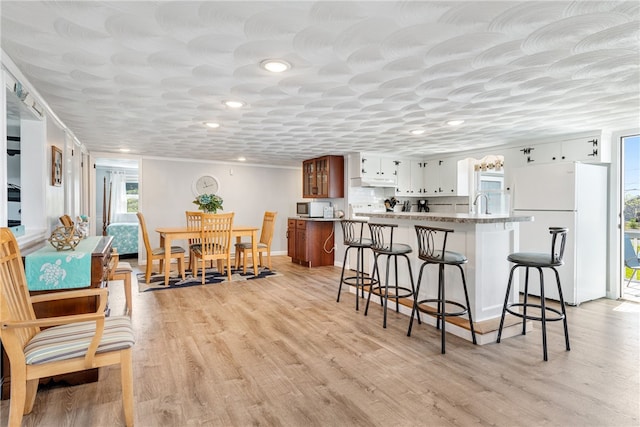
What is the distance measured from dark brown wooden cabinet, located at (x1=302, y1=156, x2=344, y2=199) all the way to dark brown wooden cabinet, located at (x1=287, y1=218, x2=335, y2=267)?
1.93ft

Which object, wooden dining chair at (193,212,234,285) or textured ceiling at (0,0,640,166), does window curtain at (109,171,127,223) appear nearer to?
wooden dining chair at (193,212,234,285)

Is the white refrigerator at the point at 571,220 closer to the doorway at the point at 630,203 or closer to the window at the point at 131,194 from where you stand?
the doorway at the point at 630,203

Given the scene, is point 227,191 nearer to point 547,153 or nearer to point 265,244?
point 265,244


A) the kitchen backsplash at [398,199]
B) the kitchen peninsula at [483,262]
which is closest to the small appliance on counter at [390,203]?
the kitchen backsplash at [398,199]

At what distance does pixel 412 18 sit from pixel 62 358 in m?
2.41

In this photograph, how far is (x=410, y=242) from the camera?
3.76 m

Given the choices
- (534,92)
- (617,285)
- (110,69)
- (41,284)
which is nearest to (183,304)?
(41,284)

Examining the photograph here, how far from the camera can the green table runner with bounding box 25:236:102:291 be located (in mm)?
2156

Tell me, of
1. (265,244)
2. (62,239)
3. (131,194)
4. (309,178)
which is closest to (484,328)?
(62,239)

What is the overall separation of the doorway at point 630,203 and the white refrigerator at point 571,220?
0.23 m

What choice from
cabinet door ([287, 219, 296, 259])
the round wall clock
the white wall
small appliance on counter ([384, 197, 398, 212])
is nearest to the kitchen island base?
small appliance on counter ([384, 197, 398, 212])

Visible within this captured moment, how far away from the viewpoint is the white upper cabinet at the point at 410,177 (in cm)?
654

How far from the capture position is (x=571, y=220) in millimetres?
4023

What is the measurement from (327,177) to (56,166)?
4078mm
